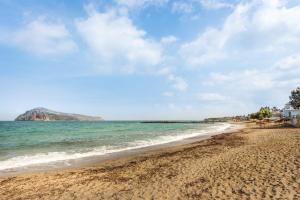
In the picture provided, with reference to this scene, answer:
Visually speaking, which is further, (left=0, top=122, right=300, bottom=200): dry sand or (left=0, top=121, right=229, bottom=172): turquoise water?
(left=0, top=121, right=229, bottom=172): turquoise water

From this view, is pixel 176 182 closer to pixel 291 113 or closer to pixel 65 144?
pixel 65 144

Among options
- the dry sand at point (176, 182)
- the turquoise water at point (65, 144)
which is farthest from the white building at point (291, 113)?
the dry sand at point (176, 182)

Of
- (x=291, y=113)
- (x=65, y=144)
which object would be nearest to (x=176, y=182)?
(x=65, y=144)

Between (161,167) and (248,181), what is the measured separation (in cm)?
466

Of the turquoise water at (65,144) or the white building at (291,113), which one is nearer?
the turquoise water at (65,144)

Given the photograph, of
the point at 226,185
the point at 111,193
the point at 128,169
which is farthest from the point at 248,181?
the point at 128,169

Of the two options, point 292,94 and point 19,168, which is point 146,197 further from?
point 292,94

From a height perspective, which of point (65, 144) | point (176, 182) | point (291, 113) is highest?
point (291, 113)

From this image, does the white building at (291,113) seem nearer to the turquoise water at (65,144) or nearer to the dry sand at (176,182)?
the turquoise water at (65,144)

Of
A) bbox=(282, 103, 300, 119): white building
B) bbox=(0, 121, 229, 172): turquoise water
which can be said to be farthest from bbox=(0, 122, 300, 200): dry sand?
bbox=(282, 103, 300, 119): white building

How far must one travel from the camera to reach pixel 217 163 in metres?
12.7

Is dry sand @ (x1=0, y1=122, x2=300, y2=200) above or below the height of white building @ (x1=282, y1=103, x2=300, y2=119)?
below

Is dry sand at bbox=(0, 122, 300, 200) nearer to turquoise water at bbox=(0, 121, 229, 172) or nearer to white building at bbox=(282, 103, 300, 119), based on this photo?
turquoise water at bbox=(0, 121, 229, 172)

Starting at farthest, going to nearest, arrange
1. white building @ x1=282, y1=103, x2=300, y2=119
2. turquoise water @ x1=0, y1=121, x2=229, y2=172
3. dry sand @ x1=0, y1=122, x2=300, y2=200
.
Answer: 1. white building @ x1=282, y1=103, x2=300, y2=119
2. turquoise water @ x1=0, y1=121, x2=229, y2=172
3. dry sand @ x1=0, y1=122, x2=300, y2=200
